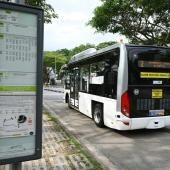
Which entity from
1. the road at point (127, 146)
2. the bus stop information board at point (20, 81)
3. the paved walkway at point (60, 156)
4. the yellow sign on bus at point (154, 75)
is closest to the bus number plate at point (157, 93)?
the yellow sign on bus at point (154, 75)

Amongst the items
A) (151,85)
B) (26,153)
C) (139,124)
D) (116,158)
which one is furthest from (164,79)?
(26,153)

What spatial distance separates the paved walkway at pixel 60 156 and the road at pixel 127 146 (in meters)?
0.40

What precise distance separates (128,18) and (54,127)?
1307cm

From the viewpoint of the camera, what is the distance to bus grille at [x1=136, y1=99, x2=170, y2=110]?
9430 millimetres

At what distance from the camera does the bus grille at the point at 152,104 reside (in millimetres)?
9430

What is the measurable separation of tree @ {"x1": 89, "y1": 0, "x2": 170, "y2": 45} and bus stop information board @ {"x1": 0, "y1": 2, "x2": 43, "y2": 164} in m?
17.4

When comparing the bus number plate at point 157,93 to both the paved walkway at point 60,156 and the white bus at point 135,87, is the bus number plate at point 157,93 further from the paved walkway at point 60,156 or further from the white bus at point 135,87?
the paved walkway at point 60,156

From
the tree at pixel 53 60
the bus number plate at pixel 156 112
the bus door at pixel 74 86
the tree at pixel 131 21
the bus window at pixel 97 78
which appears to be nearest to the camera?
the bus number plate at pixel 156 112

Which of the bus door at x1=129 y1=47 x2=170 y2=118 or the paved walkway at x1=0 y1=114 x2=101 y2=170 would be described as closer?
the paved walkway at x1=0 y1=114 x2=101 y2=170

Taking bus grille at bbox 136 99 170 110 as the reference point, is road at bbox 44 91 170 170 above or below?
below

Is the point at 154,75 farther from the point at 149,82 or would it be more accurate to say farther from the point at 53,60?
the point at 53,60

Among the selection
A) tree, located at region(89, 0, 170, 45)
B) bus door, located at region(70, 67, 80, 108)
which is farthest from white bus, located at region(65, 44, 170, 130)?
tree, located at region(89, 0, 170, 45)

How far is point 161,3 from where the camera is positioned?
1812 cm

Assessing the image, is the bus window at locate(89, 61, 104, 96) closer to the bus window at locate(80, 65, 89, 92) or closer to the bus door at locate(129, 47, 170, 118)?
the bus window at locate(80, 65, 89, 92)
